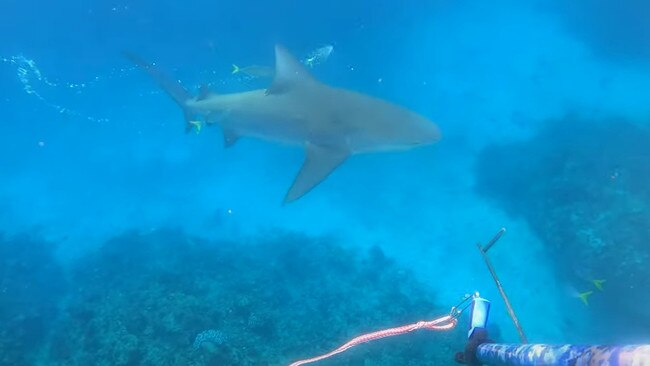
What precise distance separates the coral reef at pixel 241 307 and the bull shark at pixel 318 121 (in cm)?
494

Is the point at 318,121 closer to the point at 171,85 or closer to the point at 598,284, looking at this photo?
the point at 171,85

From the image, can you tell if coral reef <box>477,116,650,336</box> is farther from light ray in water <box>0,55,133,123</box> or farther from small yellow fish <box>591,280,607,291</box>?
light ray in water <box>0,55,133,123</box>

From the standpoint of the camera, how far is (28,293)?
13.5 meters

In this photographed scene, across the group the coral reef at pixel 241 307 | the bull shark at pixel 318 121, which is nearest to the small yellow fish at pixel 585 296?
the coral reef at pixel 241 307

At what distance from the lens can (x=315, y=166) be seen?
6852mm

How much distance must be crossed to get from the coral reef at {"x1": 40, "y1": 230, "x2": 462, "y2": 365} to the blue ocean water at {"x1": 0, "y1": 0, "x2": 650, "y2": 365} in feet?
0.20

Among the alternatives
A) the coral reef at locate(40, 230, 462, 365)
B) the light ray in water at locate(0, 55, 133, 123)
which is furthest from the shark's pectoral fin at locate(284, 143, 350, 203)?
the light ray in water at locate(0, 55, 133, 123)

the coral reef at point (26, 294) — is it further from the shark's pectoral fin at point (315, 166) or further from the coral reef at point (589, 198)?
the coral reef at point (589, 198)

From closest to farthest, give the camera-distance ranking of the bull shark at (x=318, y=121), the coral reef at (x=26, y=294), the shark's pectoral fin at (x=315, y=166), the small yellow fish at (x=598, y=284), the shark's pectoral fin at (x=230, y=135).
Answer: the bull shark at (x=318, y=121) < the shark's pectoral fin at (x=315, y=166) < the shark's pectoral fin at (x=230, y=135) < the small yellow fish at (x=598, y=284) < the coral reef at (x=26, y=294)

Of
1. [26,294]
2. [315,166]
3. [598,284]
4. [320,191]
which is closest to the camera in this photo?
[315,166]

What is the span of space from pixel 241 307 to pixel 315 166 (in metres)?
5.52

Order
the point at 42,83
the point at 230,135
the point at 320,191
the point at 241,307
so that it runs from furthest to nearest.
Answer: the point at 42,83
the point at 320,191
the point at 241,307
the point at 230,135

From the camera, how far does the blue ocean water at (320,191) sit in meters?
11.1

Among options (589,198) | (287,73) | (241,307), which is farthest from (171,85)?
(589,198)
